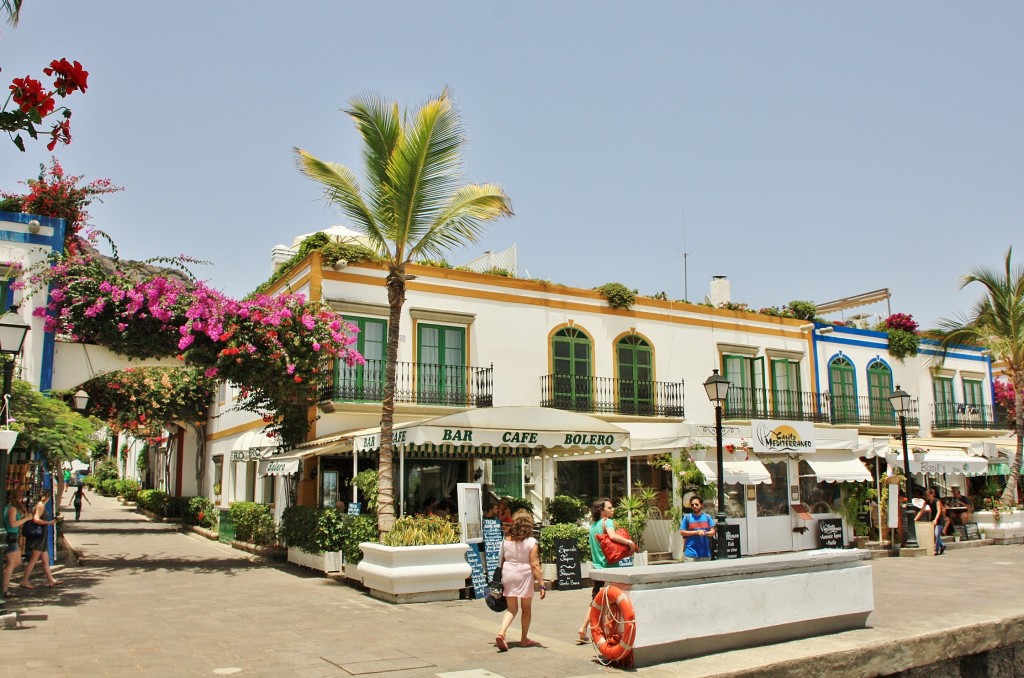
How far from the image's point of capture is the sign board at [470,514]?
12812 millimetres

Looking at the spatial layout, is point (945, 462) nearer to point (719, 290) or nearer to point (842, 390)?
point (842, 390)

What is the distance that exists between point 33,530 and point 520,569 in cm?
804

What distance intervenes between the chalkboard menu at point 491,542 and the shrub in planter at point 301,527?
378cm

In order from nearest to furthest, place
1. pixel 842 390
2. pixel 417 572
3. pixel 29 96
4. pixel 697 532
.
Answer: pixel 29 96 → pixel 417 572 → pixel 697 532 → pixel 842 390

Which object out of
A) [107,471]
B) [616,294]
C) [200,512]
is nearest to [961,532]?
[616,294]

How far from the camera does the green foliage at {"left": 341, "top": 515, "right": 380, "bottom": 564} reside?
13.2 metres

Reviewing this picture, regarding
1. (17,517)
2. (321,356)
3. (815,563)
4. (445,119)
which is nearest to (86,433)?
(17,517)

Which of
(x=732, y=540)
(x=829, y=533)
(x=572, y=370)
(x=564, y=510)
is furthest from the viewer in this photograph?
(x=572, y=370)

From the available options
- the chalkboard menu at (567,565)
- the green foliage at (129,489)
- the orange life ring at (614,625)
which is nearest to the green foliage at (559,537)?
the chalkboard menu at (567,565)

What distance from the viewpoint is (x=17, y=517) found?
1212cm

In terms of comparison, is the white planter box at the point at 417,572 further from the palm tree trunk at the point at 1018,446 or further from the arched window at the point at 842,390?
the palm tree trunk at the point at 1018,446

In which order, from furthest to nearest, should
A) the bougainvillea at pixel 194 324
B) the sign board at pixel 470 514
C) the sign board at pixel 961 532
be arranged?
the sign board at pixel 961 532
the bougainvillea at pixel 194 324
the sign board at pixel 470 514

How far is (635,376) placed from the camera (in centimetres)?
2138

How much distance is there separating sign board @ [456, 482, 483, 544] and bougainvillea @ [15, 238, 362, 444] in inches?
159
